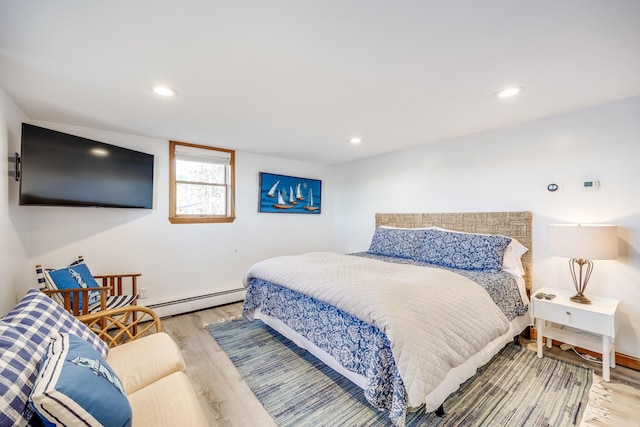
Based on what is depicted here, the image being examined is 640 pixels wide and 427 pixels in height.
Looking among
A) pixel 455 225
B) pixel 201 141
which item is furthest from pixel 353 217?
pixel 201 141

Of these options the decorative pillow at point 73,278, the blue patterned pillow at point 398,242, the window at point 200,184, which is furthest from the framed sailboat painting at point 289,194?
the decorative pillow at point 73,278

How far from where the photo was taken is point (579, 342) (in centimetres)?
227

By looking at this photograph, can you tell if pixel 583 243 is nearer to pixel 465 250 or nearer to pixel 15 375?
pixel 465 250

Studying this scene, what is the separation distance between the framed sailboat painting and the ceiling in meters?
1.61

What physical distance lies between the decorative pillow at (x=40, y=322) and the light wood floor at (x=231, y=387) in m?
0.79

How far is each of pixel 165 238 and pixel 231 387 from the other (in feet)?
7.15

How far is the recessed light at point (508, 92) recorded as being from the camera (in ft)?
6.66

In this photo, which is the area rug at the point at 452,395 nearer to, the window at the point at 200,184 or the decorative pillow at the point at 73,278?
the decorative pillow at the point at 73,278

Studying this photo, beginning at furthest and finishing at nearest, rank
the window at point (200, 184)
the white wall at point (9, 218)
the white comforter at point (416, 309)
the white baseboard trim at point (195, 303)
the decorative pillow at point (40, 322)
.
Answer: the window at point (200, 184)
the white baseboard trim at point (195, 303)
the white wall at point (9, 218)
the white comforter at point (416, 309)
the decorative pillow at point (40, 322)

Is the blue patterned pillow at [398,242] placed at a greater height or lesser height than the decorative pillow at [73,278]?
greater

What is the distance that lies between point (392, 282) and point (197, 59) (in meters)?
2.04

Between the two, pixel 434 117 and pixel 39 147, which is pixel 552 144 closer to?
pixel 434 117

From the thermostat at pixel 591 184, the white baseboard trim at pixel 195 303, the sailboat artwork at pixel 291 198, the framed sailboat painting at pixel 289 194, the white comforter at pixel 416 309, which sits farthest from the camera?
the sailboat artwork at pixel 291 198

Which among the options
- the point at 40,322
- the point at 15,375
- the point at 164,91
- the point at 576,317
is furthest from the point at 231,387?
the point at 576,317
